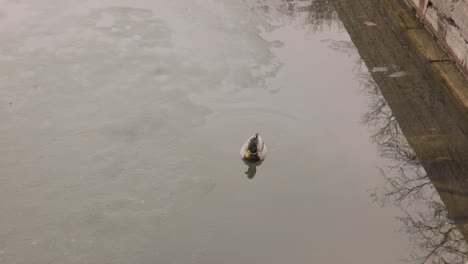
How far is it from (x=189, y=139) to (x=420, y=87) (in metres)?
4.23

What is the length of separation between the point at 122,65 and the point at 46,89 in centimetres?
140

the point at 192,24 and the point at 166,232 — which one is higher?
the point at 192,24

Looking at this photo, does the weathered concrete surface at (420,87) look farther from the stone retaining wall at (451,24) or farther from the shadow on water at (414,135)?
the stone retaining wall at (451,24)

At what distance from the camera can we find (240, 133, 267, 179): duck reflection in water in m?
8.13

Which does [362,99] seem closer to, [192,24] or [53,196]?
[192,24]

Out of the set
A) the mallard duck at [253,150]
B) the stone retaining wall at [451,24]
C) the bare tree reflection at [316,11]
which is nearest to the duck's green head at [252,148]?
the mallard duck at [253,150]

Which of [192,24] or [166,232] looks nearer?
[166,232]

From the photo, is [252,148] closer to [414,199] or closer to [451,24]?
[414,199]

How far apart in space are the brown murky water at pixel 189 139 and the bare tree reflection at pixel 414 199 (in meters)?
0.04

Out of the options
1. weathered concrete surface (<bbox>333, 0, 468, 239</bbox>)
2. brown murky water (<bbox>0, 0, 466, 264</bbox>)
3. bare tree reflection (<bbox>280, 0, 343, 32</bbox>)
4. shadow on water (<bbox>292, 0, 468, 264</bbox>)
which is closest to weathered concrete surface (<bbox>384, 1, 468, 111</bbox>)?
weathered concrete surface (<bbox>333, 0, 468, 239</bbox>)

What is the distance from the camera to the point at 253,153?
814cm

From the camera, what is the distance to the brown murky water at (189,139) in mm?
7199

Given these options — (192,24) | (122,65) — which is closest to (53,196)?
(122,65)

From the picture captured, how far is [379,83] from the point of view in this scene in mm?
10109
